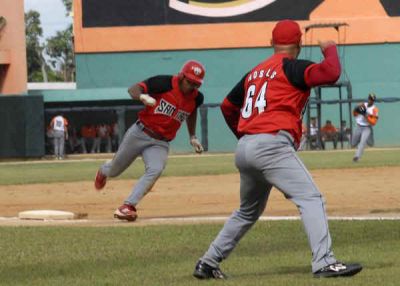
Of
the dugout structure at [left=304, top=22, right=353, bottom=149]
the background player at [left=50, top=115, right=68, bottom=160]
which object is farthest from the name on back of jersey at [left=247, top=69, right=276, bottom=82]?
the dugout structure at [left=304, top=22, right=353, bottom=149]

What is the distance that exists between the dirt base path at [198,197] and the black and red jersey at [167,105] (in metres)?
1.61

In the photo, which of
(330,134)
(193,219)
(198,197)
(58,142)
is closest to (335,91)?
(330,134)

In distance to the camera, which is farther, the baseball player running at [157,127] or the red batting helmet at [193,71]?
the baseball player running at [157,127]

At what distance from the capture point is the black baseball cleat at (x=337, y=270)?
7.36 m

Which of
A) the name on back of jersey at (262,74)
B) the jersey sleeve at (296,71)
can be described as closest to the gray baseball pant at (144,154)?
the name on back of jersey at (262,74)

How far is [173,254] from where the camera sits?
9.34 metres

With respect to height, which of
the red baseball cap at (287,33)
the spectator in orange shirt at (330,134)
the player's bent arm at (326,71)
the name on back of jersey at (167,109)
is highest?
the red baseball cap at (287,33)

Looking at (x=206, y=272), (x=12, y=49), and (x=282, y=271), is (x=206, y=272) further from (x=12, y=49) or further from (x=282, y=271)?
(x=12, y=49)

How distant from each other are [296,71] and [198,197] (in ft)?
32.9

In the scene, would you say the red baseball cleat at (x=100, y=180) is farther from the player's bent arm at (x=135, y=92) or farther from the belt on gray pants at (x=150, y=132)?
the player's bent arm at (x=135, y=92)

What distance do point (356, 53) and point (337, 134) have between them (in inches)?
181

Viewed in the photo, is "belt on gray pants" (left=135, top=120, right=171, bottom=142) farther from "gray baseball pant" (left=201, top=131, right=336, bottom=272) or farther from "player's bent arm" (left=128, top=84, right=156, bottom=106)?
"gray baseball pant" (left=201, top=131, right=336, bottom=272)

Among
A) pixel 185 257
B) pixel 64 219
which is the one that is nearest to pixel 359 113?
pixel 64 219

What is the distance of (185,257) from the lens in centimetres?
916
